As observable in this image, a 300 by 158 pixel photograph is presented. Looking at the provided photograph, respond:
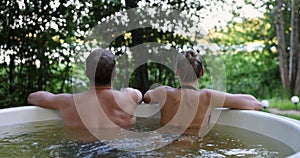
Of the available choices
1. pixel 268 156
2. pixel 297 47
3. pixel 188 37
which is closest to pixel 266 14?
pixel 297 47

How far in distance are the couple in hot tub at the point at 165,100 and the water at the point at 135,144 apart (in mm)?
117

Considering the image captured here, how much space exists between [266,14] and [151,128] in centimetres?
379

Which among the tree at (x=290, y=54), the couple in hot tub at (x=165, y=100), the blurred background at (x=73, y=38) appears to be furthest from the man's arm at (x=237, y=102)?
the tree at (x=290, y=54)

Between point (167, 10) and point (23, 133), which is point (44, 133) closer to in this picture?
point (23, 133)

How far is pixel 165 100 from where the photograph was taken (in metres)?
2.45

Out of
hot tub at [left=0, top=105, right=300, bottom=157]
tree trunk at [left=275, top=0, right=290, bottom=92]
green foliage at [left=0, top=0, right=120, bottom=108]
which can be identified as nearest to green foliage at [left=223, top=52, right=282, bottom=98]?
tree trunk at [left=275, top=0, right=290, bottom=92]

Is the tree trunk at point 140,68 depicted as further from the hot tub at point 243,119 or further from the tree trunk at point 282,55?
the tree trunk at point 282,55

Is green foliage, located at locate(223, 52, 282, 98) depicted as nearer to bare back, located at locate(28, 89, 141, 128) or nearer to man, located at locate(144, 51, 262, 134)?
man, located at locate(144, 51, 262, 134)

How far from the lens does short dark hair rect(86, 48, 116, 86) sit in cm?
230

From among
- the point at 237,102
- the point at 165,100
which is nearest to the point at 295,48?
the point at 237,102

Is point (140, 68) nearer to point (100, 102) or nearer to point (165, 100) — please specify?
point (165, 100)

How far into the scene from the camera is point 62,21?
395cm

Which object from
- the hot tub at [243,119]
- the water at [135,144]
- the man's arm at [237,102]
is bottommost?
the water at [135,144]

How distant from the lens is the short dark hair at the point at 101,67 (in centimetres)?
230
